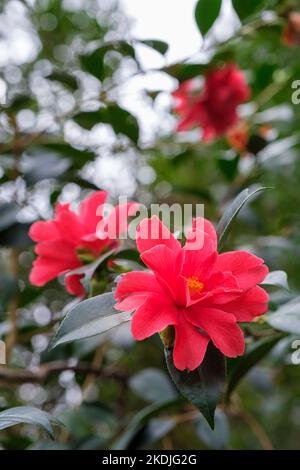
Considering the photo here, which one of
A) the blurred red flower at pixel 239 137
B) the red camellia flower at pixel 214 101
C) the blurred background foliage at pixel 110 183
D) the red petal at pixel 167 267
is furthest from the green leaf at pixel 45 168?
the red petal at pixel 167 267

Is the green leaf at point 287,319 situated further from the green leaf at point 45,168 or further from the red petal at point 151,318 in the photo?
the green leaf at point 45,168

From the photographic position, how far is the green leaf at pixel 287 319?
2.24ft

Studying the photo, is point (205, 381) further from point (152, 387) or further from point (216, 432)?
point (152, 387)

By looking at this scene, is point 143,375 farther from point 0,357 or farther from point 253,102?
point 253,102

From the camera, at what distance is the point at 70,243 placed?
2.36 ft

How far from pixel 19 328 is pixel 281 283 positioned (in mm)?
737

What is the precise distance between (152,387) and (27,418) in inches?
30.6

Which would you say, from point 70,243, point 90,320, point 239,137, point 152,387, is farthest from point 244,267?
point 239,137

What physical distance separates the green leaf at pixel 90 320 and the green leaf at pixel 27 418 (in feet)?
0.21

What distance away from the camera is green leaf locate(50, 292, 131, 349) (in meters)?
0.52

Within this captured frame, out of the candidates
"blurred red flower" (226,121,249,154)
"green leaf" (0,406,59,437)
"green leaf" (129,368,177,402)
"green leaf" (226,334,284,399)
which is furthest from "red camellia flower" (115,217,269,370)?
"blurred red flower" (226,121,249,154)

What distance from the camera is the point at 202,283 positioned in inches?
21.1

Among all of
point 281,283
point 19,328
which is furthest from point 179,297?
point 19,328
